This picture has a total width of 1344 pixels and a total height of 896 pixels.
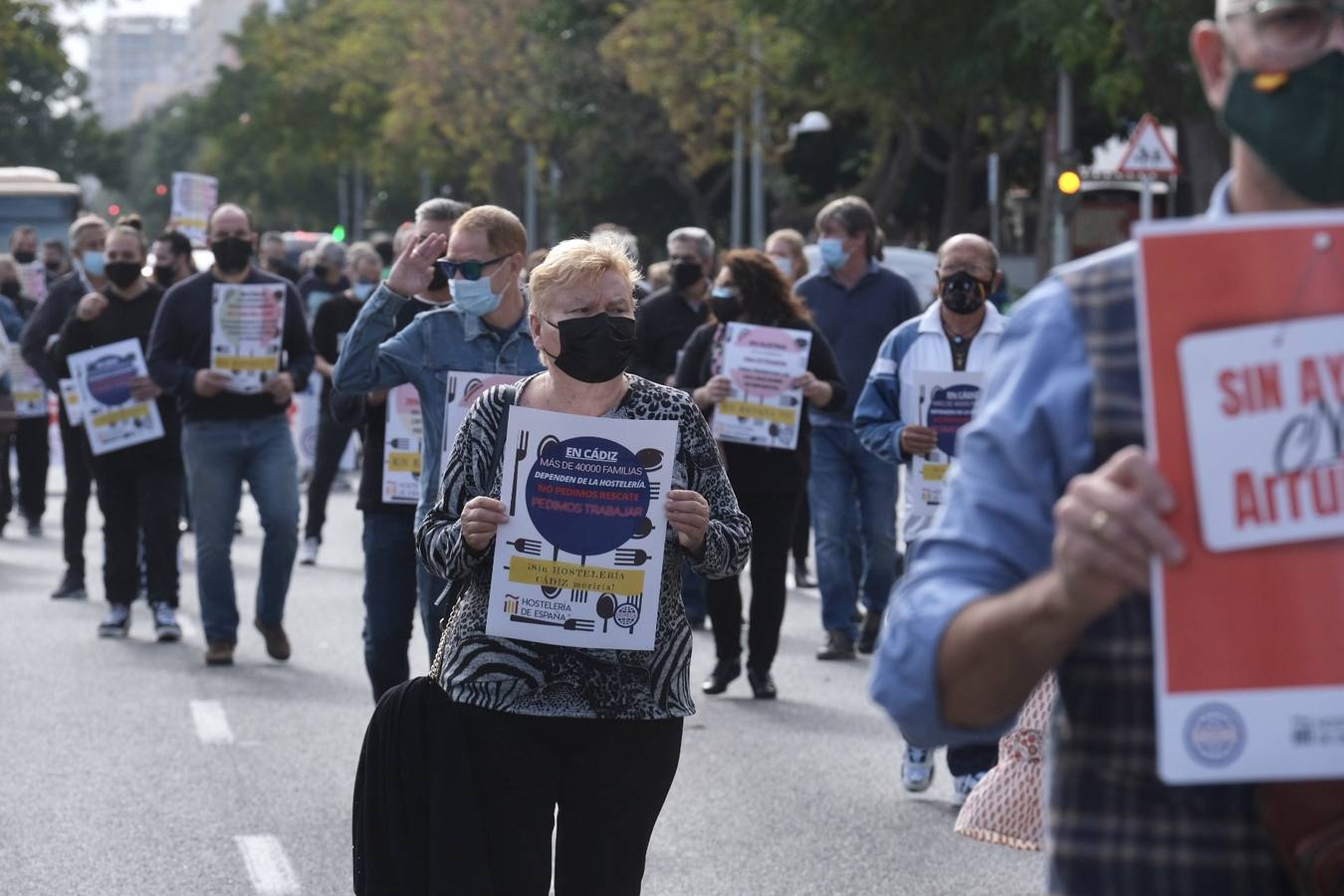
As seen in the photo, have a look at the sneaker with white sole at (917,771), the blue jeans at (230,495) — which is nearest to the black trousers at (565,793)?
the sneaker with white sole at (917,771)

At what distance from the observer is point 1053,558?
2.23 m

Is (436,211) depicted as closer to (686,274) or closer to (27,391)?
(686,274)

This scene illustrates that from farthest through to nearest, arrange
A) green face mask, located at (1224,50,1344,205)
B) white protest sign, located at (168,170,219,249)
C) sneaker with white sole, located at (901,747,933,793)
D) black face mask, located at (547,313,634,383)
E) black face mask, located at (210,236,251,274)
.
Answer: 1. white protest sign, located at (168,170,219,249)
2. black face mask, located at (210,236,251,274)
3. sneaker with white sole, located at (901,747,933,793)
4. black face mask, located at (547,313,634,383)
5. green face mask, located at (1224,50,1344,205)

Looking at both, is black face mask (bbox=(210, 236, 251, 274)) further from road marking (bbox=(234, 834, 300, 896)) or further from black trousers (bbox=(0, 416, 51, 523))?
black trousers (bbox=(0, 416, 51, 523))

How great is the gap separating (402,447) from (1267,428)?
5583mm

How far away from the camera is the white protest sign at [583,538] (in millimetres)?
4527

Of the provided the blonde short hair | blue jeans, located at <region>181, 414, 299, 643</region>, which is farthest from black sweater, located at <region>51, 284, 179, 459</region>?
the blonde short hair

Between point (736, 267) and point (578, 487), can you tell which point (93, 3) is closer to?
point (736, 267)

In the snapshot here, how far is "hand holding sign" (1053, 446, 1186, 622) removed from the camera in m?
2.09

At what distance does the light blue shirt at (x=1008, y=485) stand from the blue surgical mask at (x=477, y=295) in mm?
3910

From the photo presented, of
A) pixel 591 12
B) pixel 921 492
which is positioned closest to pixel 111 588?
pixel 921 492

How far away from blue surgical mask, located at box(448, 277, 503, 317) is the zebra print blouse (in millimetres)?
1432

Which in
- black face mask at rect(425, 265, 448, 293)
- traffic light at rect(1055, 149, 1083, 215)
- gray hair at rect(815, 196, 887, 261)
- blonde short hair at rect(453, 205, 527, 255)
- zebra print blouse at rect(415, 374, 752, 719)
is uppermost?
traffic light at rect(1055, 149, 1083, 215)

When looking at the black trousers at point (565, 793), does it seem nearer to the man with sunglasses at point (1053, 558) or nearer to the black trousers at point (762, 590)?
the man with sunglasses at point (1053, 558)
